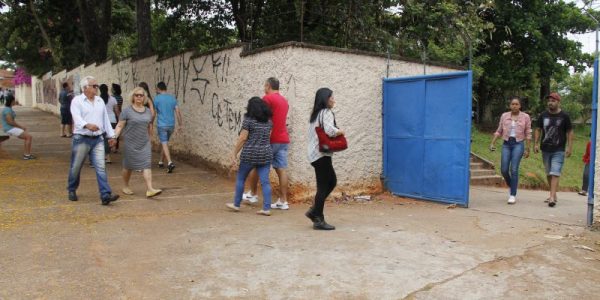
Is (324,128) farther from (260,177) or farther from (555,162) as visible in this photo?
(555,162)

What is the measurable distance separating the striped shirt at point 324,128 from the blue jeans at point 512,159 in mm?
3367

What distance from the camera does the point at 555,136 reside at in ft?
23.3

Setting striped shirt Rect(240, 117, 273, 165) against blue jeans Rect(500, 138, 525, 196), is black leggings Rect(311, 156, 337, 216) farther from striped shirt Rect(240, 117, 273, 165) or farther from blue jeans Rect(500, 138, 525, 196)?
blue jeans Rect(500, 138, 525, 196)

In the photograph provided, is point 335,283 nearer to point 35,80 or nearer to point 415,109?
point 415,109

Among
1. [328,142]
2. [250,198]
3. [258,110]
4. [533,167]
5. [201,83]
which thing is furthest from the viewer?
[533,167]

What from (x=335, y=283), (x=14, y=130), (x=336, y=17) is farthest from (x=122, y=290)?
(x=336, y=17)

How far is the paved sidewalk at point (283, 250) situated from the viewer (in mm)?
3779

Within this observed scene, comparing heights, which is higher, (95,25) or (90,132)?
(95,25)

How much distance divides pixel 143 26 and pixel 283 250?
9.58m

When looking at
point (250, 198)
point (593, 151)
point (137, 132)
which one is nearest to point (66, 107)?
point (137, 132)

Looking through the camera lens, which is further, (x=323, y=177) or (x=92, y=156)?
(x=92, y=156)

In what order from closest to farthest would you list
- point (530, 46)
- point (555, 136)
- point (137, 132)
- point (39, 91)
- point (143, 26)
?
point (137, 132) < point (555, 136) < point (143, 26) < point (530, 46) < point (39, 91)

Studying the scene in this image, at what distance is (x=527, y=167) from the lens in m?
13.4

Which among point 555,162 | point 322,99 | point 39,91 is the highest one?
point 39,91
